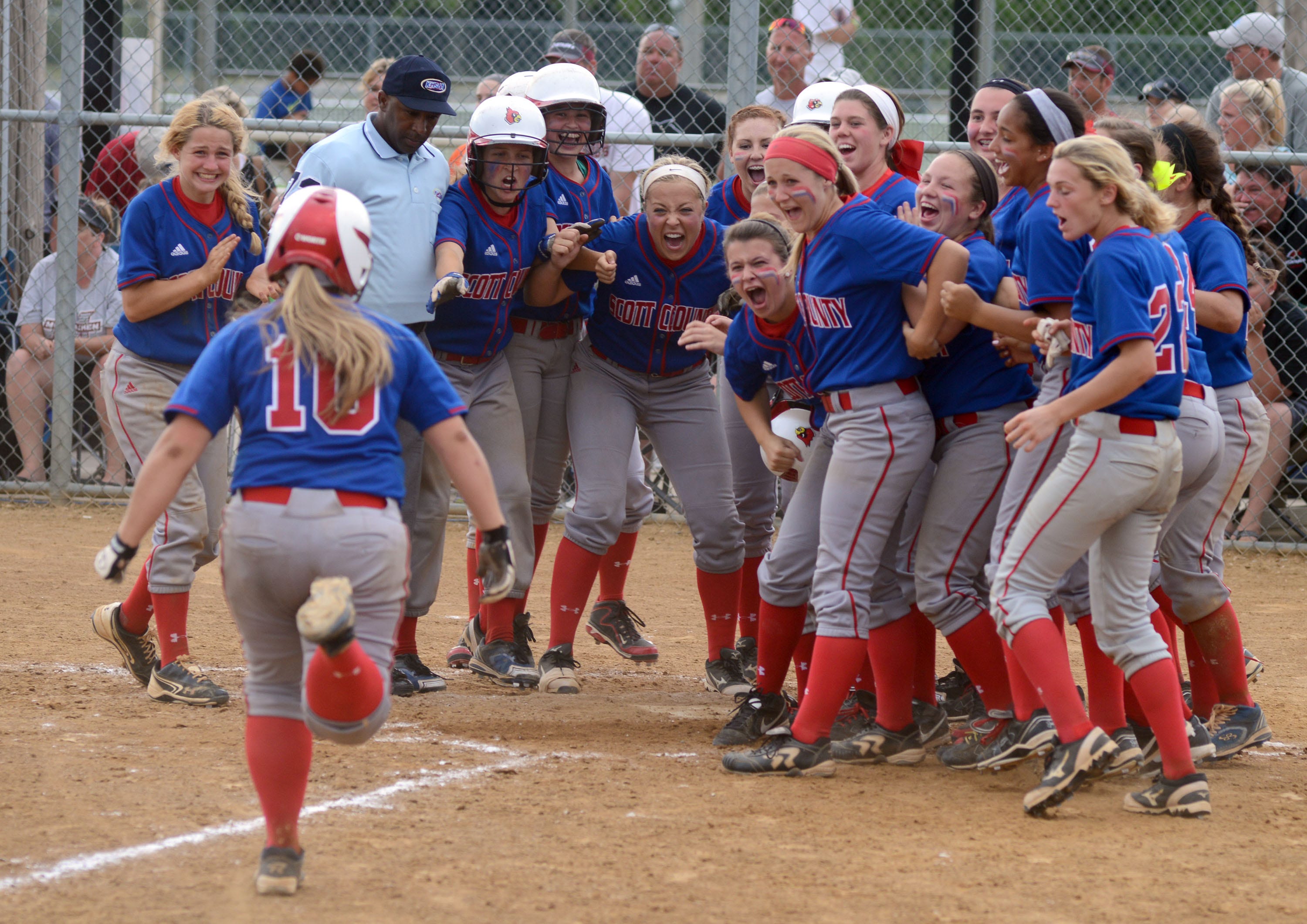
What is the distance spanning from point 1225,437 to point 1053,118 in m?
1.08

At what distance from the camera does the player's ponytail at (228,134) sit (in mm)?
4812

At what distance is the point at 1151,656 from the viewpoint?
12.0 ft

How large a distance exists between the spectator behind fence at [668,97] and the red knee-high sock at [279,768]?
5.86m

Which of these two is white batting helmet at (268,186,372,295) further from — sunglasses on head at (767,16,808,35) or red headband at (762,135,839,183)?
sunglasses on head at (767,16,808,35)

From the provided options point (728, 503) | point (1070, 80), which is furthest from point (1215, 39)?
point (728, 503)

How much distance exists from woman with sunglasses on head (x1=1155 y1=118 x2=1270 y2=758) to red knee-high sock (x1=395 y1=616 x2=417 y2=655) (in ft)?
8.39

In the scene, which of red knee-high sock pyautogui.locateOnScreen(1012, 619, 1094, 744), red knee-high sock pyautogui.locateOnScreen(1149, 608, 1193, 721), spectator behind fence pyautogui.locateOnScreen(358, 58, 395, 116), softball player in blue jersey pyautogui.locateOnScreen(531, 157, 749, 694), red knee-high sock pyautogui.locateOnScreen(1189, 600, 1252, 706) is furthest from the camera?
spectator behind fence pyautogui.locateOnScreen(358, 58, 395, 116)

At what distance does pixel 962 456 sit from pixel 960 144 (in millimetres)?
4193

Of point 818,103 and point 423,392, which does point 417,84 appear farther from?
point 423,392

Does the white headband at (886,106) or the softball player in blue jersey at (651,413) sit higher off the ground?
the white headband at (886,106)

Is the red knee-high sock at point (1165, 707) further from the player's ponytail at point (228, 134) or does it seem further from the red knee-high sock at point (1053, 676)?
the player's ponytail at point (228, 134)

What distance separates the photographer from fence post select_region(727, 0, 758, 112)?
7973mm

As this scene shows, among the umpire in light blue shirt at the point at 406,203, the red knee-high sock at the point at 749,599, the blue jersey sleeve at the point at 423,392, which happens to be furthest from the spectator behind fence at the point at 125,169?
the blue jersey sleeve at the point at 423,392

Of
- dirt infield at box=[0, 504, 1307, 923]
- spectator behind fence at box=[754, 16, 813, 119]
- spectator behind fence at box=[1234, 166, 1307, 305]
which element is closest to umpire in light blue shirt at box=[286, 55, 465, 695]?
dirt infield at box=[0, 504, 1307, 923]
